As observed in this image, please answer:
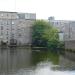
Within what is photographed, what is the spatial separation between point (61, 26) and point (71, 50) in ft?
137

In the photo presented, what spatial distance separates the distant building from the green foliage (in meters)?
3.67

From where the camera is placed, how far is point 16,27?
85.9m

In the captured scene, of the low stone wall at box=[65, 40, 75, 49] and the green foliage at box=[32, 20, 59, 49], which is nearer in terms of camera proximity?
the low stone wall at box=[65, 40, 75, 49]

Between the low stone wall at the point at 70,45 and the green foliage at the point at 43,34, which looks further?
the green foliage at the point at 43,34

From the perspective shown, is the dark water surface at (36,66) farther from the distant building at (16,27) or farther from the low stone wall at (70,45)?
the distant building at (16,27)

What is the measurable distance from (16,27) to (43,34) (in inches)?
483

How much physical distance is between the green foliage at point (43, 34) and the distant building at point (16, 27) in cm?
367

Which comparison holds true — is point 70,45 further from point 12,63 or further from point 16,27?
point 16,27

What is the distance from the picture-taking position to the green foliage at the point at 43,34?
69.1 m

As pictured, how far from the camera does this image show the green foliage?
6912 cm

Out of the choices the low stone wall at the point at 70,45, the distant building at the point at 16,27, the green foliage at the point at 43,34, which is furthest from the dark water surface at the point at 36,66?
the distant building at the point at 16,27

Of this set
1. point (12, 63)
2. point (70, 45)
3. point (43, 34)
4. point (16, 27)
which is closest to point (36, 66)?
point (12, 63)

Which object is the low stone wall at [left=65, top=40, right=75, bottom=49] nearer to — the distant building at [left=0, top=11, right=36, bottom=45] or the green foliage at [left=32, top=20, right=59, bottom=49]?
the green foliage at [left=32, top=20, right=59, bottom=49]

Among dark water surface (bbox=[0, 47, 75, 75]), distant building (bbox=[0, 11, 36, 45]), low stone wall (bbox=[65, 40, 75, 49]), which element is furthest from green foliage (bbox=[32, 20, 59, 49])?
dark water surface (bbox=[0, 47, 75, 75])
